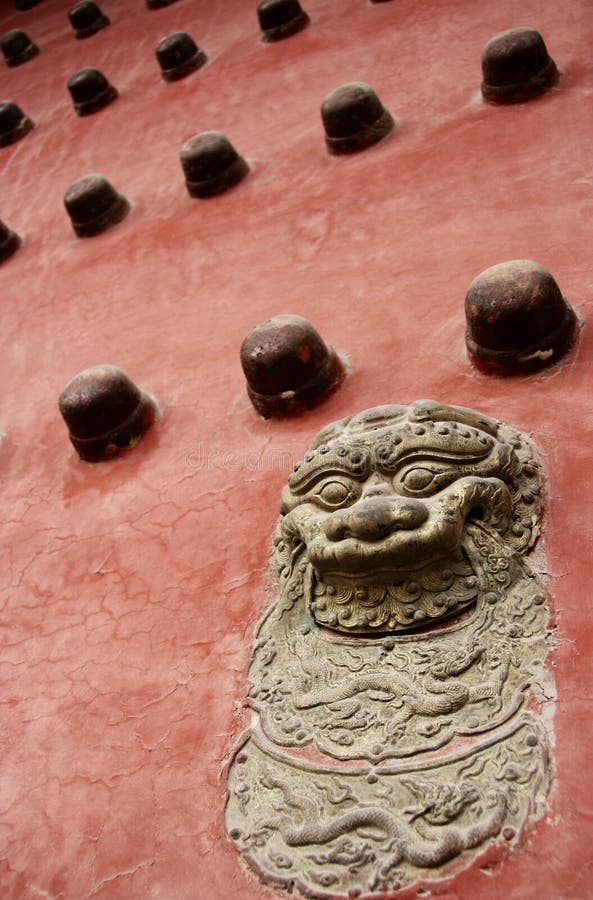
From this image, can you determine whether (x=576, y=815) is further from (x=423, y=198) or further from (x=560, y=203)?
(x=423, y=198)

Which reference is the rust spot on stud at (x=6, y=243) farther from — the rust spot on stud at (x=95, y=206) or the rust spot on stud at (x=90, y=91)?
the rust spot on stud at (x=90, y=91)

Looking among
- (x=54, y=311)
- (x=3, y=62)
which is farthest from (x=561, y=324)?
(x=3, y=62)

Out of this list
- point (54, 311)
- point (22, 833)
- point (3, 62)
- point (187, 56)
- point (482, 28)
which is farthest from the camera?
point (3, 62)

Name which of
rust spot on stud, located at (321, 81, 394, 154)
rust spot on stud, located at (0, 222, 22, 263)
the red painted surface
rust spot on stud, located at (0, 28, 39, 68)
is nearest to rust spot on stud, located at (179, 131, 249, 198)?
the red painted surface

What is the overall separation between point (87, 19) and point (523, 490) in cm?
1012

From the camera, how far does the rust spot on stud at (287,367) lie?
411cm

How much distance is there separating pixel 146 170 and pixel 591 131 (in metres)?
4.09

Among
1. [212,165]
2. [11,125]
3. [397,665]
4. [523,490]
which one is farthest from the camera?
[11,125]

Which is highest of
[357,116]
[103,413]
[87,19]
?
[87,19]

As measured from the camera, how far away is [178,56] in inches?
332

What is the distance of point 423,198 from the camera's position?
206 inches

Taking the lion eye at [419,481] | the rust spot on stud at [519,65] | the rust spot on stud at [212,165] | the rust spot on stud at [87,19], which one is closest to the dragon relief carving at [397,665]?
the lion eye at [419,481]

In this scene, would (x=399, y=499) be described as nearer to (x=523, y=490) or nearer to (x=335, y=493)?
(x=335, y=493)

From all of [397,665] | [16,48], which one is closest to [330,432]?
[397,665]
